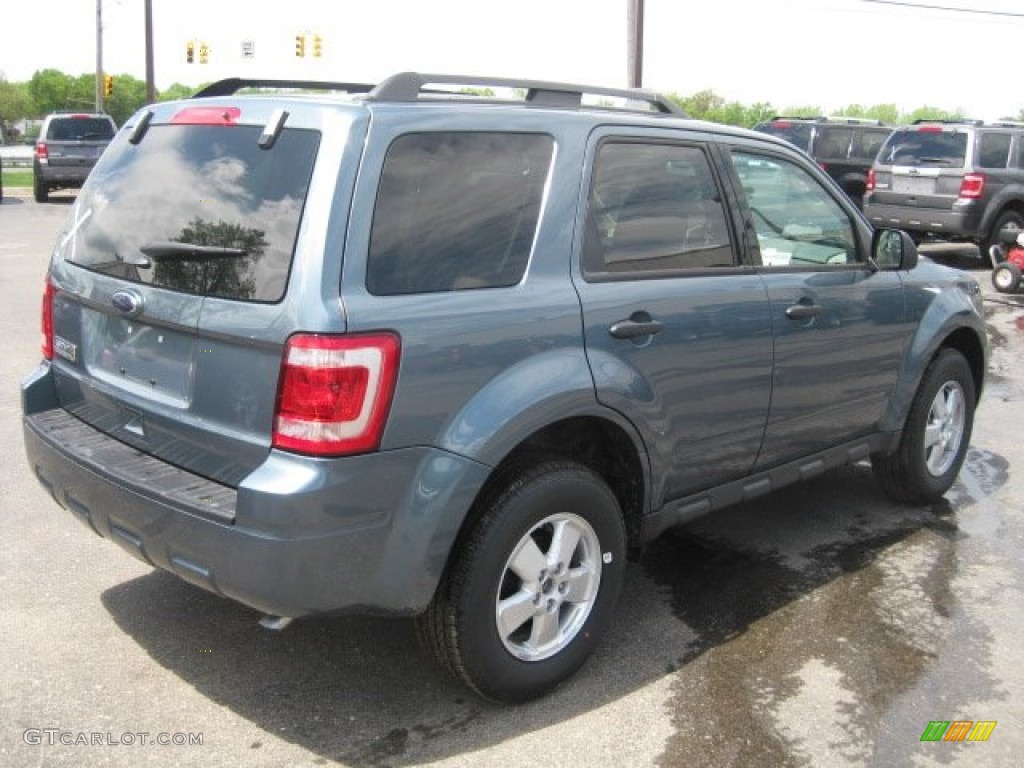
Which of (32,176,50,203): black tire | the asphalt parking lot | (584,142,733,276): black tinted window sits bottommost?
the asphalt parking lot

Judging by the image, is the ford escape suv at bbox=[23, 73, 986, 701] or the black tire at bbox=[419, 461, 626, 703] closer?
the ford escape suv at bbox=[23, 73, 986, 701]

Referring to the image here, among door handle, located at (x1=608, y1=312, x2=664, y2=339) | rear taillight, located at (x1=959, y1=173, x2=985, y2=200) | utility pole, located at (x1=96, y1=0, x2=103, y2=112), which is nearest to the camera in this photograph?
door handle, located at (x1=608, y1=312, x2=664, y2=339)

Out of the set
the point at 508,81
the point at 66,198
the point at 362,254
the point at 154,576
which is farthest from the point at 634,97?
the point at 66,198

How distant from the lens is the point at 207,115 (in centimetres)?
331

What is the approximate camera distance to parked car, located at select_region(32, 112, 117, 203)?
23.1 metres

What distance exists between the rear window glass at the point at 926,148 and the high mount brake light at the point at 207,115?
13.7 meters

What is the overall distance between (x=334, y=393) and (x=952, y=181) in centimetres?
1404

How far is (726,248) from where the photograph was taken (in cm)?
401

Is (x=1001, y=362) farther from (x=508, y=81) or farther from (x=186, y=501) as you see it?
(x=186, y=501)

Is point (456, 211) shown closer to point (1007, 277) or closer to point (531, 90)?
point (531, 90)

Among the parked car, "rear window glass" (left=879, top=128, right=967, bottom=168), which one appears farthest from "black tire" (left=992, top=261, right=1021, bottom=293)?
the parked car

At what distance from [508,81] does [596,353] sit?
3.25ft

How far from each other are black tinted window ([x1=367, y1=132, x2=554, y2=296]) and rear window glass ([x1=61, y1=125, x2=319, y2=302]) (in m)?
0.25

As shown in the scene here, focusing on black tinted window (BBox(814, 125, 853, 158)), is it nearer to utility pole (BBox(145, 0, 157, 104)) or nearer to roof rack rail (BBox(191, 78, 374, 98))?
roof rack rail (BBox(191, 78, 374, 98))
